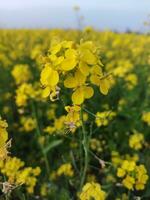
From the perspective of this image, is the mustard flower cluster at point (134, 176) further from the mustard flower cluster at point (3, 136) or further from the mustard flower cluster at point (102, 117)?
the mustard flower cluster at point (3, 136)

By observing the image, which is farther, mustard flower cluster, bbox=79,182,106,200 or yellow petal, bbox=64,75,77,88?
mustard flower cluster, bbox=79,182,106,200

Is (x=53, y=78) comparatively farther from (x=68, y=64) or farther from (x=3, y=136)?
(x=3, y=136)

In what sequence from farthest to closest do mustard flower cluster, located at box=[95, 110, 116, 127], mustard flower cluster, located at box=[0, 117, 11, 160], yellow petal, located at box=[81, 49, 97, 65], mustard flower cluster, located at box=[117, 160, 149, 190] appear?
mustard flower cluster, located at box=[117, 160, 149, 190]
mustard flower cluster, located at box=[95, 110, 116, 127]
yellow petal, located at box=[81, 49, 97, 65]
mustard flower cluster, located at box=[0, 117, 11, 160]

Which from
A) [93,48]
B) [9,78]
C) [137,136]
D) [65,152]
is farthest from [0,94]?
[93,48]

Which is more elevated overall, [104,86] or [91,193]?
[104,86]

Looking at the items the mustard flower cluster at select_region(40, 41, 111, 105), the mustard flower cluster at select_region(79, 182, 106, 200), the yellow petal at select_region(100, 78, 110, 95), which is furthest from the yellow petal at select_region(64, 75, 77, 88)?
the mustard flower cluster at select_region(79, 182, 106, 200)

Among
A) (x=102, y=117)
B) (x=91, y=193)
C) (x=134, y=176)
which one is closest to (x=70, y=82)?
(x=91, y=193)

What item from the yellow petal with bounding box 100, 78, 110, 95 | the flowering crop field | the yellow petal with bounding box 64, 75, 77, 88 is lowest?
the flowering crop field

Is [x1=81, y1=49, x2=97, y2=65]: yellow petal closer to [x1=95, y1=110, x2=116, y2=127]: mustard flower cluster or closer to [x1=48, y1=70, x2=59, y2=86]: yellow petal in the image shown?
[x1=48, y1=70, x2=59, y2=86]: yellow petal
